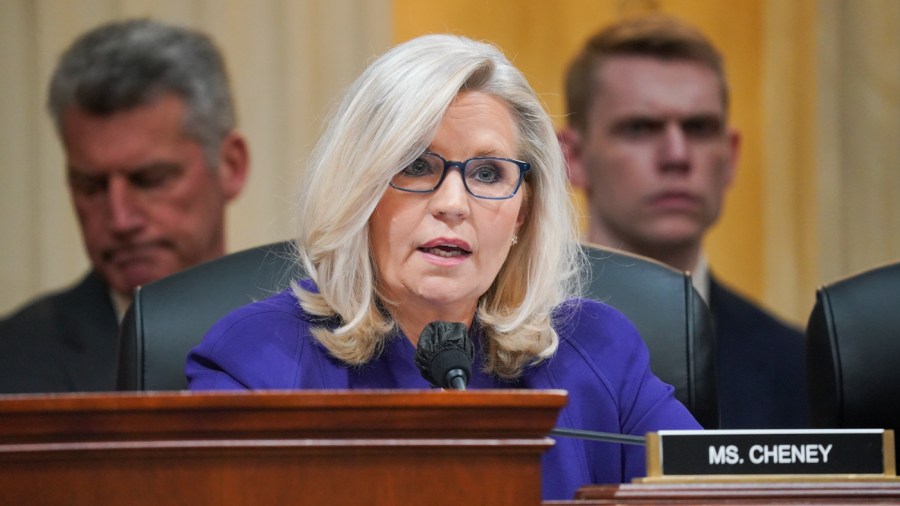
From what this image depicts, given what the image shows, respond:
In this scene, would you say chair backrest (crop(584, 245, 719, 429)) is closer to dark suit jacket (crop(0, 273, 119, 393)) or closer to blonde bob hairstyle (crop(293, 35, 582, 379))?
blonde bob hairstyle (crop(293, 35, 582, 379))

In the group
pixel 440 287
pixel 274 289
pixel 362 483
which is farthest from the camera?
pixel 274 289

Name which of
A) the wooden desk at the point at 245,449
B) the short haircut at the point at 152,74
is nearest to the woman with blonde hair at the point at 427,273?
the wooden desk at the point at 245,449

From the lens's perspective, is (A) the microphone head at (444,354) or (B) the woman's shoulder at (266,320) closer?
(A) the microphone head at (444,354)

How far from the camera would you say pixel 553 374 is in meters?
1.93

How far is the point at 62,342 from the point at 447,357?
1.86 m

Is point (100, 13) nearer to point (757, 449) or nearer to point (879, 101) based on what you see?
point (879, 101)

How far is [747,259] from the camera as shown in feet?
11.2

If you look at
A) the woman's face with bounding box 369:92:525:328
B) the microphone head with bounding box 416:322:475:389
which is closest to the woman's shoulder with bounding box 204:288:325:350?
the woman's face with bounding box 369:92:525:328

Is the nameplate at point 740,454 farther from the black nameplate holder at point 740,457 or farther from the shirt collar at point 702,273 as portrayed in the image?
the shirt collar at point 702,273

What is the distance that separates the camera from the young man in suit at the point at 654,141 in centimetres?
341

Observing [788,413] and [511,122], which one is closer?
[511,122]

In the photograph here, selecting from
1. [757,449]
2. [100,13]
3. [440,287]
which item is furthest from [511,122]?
[100,13]

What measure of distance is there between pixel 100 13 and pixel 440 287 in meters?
1.77

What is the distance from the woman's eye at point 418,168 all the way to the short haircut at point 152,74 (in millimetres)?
1538
